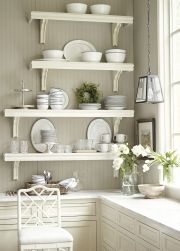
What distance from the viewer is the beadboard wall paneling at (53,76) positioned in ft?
18.0

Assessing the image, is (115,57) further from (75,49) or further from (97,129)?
(97,129)

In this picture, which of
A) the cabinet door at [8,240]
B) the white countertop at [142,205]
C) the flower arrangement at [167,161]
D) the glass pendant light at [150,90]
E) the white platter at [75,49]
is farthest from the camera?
the white platter at [75,49]

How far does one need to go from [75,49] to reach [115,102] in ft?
2.30

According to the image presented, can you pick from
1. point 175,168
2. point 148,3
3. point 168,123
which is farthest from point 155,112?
point 148,3

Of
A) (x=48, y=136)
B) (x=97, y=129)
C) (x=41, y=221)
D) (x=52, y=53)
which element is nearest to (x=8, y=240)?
(x=41, y=221)

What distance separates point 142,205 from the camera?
4371mm

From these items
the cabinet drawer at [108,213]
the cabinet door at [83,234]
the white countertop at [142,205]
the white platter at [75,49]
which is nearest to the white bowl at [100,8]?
the white platter at [75,49]

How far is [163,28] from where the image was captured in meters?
5.05

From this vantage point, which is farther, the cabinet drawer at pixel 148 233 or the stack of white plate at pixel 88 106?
the stack of white plate at pixel 88 106

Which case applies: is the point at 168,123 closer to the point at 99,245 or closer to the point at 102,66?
the point at 102,66

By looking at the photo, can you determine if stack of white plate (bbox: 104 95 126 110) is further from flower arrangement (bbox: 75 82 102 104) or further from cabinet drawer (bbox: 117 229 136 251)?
cabinet drawer (bbox: 117 229 136 251)

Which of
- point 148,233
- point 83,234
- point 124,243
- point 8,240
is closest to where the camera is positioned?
point 148,233

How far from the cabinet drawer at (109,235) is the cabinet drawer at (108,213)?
0.08m

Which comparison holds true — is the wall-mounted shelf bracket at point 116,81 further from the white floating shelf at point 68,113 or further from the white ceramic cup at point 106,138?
the white ceramic cup at point 106,138
